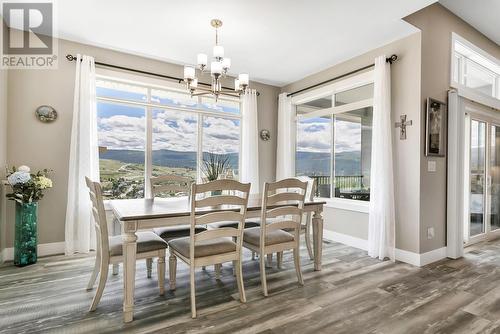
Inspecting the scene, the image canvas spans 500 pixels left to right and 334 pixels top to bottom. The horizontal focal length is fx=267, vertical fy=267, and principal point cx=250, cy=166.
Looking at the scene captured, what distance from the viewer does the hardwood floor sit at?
196cm

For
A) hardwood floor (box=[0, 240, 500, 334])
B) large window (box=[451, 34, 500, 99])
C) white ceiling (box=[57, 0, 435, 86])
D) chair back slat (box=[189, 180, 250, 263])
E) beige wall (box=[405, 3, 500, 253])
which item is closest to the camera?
hardwood floor (box=[0, 240, 500, 334])

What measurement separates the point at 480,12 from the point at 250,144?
11.9 ft

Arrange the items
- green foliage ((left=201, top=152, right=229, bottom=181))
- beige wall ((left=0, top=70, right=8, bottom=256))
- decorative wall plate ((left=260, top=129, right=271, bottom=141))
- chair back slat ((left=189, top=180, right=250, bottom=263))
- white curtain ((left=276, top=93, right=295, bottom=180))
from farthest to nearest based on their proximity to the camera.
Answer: decorative wall plate ((left=260, top=129, right=271, bottom=141)) < white curtain ((left=276, top=93, right=295, bottom=180)) < green foliage ((left=201, top=152, right=229, bottom=181)) < beige wall ((left=0, top=70, right=8, bottom=256)) < chair back slat ((left=189, top=180, right=250, bottom=263))

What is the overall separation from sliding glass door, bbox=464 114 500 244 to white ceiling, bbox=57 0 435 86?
212 centimetres

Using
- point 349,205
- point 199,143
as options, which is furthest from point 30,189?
point 349,205

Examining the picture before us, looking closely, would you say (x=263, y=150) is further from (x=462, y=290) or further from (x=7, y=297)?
(x=7, y=297)

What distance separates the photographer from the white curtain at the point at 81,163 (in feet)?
11.4

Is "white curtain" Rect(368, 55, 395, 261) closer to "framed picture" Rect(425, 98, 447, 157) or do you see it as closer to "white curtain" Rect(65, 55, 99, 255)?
"framed picture" Rect(425, 98, 447, 157)

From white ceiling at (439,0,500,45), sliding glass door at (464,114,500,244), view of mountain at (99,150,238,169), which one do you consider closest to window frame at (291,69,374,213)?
white ceiling at (439,0,500,45)

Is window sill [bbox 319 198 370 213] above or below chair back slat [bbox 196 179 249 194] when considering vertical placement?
below

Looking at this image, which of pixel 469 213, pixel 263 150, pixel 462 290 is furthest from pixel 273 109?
pixel 462 290

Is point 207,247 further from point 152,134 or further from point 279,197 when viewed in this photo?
point 152,134

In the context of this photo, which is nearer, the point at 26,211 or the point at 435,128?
the point at 26,211

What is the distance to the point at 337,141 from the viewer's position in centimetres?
455
